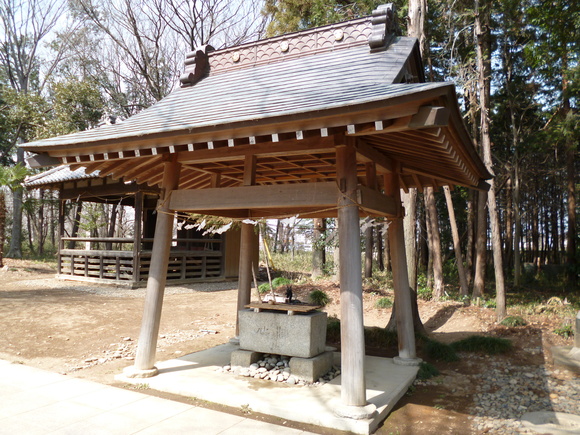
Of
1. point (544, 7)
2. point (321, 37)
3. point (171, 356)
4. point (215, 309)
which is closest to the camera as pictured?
point (321, 37)

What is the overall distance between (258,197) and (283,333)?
183 centimetres

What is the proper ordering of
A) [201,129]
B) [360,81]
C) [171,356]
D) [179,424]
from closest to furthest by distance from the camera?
[179,424] → [201,129] → [360,81] → [171,356]

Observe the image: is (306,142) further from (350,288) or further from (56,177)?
(56,177)

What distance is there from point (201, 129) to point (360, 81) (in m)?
1.80

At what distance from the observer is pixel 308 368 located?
4883 millimetres

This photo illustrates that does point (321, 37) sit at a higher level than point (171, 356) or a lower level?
higher

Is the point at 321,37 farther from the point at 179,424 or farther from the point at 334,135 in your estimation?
the point at 179,424

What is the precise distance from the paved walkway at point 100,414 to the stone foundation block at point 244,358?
1.21 metres

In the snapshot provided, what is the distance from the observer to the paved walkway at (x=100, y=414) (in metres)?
3.51

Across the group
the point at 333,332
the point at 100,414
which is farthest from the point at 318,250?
the point at 100,414

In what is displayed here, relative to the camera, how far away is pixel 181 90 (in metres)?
6.36

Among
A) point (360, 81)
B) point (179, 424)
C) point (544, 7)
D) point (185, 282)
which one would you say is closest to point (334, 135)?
point (360, 81)

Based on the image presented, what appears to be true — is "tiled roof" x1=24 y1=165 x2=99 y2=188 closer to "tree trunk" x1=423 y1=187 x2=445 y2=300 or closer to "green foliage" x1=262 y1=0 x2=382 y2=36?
"green foliage" x1=262 y1=0 x2=382 y2=36

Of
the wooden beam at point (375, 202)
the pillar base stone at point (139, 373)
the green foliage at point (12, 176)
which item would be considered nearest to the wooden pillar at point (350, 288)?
the wooden beam at point (375, 202)
